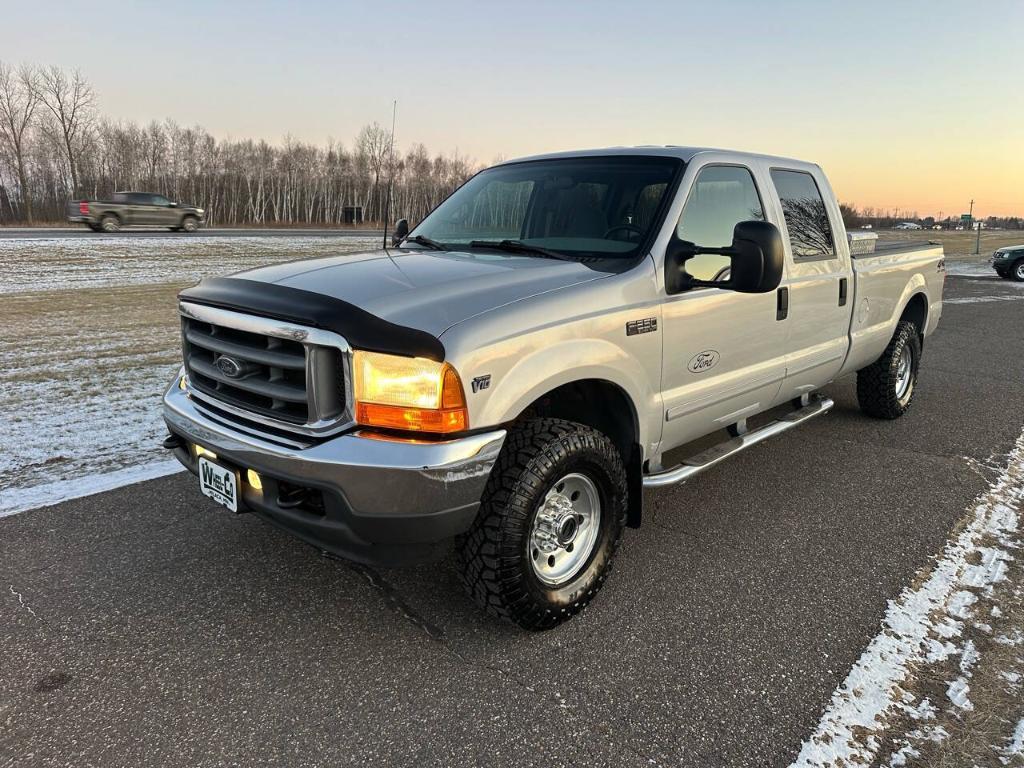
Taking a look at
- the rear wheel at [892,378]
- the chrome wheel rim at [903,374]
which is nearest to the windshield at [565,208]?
the rear wheel at [892,378]

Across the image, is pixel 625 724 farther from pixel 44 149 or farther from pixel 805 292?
pixel 44 149

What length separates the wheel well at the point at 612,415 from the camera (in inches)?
121

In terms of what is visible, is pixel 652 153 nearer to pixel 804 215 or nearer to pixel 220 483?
pixel 804 215

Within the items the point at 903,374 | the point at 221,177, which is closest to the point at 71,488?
the point at 903,374

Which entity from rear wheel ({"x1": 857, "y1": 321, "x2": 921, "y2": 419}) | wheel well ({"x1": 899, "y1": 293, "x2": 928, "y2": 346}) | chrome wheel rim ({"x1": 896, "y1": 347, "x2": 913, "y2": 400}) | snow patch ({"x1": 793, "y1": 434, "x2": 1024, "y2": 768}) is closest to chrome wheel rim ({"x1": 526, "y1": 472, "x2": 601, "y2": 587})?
snow patch ({"x1": 793, "y1": 434, "x2": 1024, "y2": 768})

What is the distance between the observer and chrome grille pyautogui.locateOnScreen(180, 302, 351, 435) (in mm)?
2365

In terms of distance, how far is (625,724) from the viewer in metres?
2.26

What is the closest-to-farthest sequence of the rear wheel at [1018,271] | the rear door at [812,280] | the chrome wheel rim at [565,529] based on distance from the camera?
the chrome wheel rim at [565,529] < the rear door at [812,280] < the rear wheel at [1018,271]

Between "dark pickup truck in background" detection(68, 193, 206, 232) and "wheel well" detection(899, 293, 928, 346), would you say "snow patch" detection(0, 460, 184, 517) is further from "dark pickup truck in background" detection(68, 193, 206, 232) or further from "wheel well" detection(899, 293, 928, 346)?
"dark pickup truck in background" detection(68, 193, 206, 232)

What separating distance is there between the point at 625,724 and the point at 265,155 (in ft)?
290

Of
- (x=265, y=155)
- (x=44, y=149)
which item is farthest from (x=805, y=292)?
(x=265, y=155)

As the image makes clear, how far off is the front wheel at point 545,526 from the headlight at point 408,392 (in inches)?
15.0

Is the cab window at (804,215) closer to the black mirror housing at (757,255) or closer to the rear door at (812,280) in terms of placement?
the rear door at (812,280)

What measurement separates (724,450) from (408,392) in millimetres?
2109
